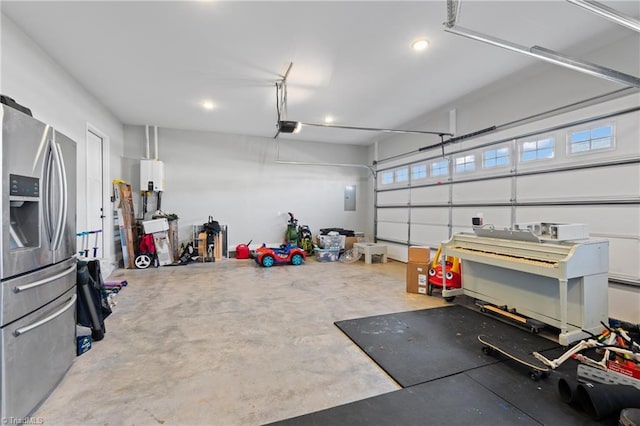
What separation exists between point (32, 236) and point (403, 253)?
6.13m

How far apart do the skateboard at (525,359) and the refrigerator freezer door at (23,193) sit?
3344mm

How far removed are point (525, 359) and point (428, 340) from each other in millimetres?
748

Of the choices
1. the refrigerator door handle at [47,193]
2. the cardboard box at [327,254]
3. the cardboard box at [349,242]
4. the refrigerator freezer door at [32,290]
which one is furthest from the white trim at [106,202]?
the cardboard box at [349,242]

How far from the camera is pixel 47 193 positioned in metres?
1.80

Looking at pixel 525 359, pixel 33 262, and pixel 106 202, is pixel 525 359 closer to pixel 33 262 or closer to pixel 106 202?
pixel 33 262

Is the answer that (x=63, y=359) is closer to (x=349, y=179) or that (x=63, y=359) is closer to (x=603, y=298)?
(x=603, y=298)

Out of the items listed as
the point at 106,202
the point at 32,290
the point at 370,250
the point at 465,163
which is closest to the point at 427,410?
the point at 32,290

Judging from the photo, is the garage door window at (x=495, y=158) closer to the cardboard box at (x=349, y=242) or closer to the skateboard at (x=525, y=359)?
the skateboard at (x=525, y=359)

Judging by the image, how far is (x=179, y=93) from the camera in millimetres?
4457

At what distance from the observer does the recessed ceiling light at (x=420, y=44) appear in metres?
3.02

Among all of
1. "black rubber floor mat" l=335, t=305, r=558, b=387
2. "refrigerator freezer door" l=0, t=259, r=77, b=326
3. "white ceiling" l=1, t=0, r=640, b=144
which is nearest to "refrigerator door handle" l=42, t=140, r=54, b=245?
"refrigerator freezer door" l=0, t=259, r=77, b=326

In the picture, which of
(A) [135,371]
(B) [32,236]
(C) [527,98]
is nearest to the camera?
(B) [32,236]

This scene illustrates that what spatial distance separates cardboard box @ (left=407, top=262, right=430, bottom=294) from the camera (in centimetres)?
396

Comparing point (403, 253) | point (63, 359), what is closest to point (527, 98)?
point (403, 253)
